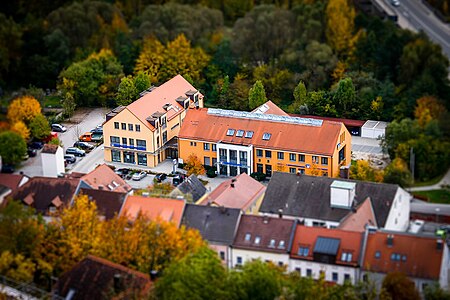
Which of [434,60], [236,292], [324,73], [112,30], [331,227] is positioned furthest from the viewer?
[112,30]

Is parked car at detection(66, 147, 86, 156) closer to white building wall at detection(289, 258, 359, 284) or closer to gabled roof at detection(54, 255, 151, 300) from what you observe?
gabled roof at detection(54, 255, 151, 300)

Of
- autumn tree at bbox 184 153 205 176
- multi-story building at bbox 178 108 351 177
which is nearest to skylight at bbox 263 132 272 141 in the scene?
multi-story building at bbox 178 108 351 177

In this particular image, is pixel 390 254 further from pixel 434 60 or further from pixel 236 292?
pixel 434 60

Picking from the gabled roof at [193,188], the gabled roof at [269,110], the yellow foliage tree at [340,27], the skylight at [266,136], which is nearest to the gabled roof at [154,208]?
the gabled roof at [193,188]

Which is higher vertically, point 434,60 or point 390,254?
point 434,60

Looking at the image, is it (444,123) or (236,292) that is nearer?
(236,292)

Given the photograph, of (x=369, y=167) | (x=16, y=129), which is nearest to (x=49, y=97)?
(x=16, y=129)

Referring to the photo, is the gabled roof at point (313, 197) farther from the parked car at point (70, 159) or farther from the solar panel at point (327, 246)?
the parked car at point (70, 159)
